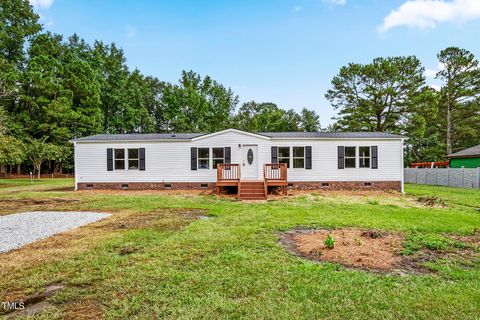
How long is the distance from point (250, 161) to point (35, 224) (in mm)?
9375

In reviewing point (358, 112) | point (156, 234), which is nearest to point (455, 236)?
point (156, 234)

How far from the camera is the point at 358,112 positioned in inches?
1050

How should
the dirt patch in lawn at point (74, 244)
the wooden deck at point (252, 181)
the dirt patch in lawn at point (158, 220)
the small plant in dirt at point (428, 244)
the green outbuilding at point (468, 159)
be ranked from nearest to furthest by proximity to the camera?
1. the dirt patch in lawn at point (74, 244)
2. the small plant in dirt at point (428, 244)
3. the dirt patch in lawn at point (158, 220)
4. the wooden deck at point (252, 181)
5. the green outbuilding at point (468, 159)

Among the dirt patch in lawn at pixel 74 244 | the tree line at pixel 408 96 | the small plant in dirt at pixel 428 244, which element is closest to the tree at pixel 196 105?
the tree line at pixel 408 96

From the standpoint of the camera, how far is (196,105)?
3275cm

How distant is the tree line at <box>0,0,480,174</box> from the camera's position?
987 inches

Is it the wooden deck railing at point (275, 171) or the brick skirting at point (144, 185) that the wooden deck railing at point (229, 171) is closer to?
the brick skirting at point (144, 185)

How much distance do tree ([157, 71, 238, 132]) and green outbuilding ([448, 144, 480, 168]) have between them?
75.5 ft

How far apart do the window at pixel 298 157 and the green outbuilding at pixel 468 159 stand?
13895 mm

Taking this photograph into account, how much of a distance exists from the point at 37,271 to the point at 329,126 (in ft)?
115

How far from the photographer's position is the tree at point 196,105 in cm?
3253

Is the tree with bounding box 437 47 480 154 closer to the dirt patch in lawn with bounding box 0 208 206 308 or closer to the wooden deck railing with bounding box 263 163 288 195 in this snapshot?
the wooden deck railing with bounding box 263 163 288 195

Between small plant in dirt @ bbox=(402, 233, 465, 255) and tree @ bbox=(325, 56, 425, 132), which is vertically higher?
tree @ bbox=(325, 56, 425, 132)

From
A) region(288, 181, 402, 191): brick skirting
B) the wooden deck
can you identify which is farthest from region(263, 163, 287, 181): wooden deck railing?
region(288, 181, 402, 191): brick skirting
